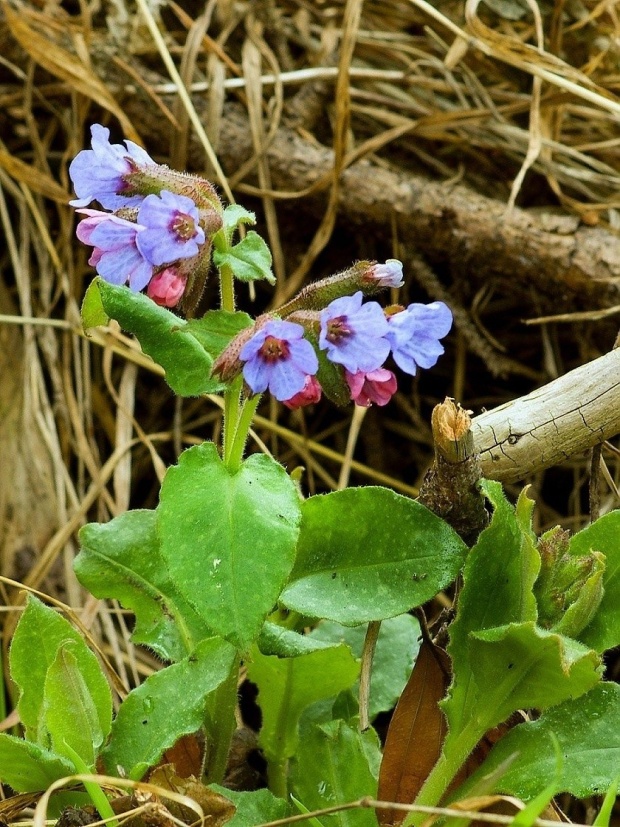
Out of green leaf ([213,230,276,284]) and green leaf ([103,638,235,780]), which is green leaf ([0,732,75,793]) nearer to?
green leaf ([103,638,235,780])

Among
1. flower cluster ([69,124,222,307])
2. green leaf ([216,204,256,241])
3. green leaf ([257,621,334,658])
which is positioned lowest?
green leaf ([257,621,334,658])

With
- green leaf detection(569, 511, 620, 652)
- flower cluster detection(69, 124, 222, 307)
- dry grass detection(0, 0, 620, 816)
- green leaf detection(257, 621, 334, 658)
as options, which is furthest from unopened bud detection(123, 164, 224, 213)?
dry grass detection(0, 0, 620, 816)

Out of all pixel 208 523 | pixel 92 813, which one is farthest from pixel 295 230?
pixel 92 813

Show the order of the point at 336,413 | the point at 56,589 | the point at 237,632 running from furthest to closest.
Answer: the point at 336,413
the point at 56,589
the point at 237,632

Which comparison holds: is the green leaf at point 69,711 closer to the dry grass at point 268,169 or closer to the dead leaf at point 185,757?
the dead leaf at point 185,757

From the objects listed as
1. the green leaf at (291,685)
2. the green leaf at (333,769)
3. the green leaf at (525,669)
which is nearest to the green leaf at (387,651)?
the green leaf at (291,685)

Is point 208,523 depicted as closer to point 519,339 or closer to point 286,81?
point 519,339

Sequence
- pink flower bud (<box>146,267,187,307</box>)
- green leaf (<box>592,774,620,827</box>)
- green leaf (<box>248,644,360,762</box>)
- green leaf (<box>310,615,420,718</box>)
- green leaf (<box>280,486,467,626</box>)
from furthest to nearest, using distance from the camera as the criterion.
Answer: green leaf (<box>310,615,420,718</box>) → green leaf (<box>248,644,360,762</box>) → green leaf (<box>280,486,467,626</box>) → pink flower bud (<box>146,267,187,307</box>) → green leaf (<box>592,774,620,827</box>)
